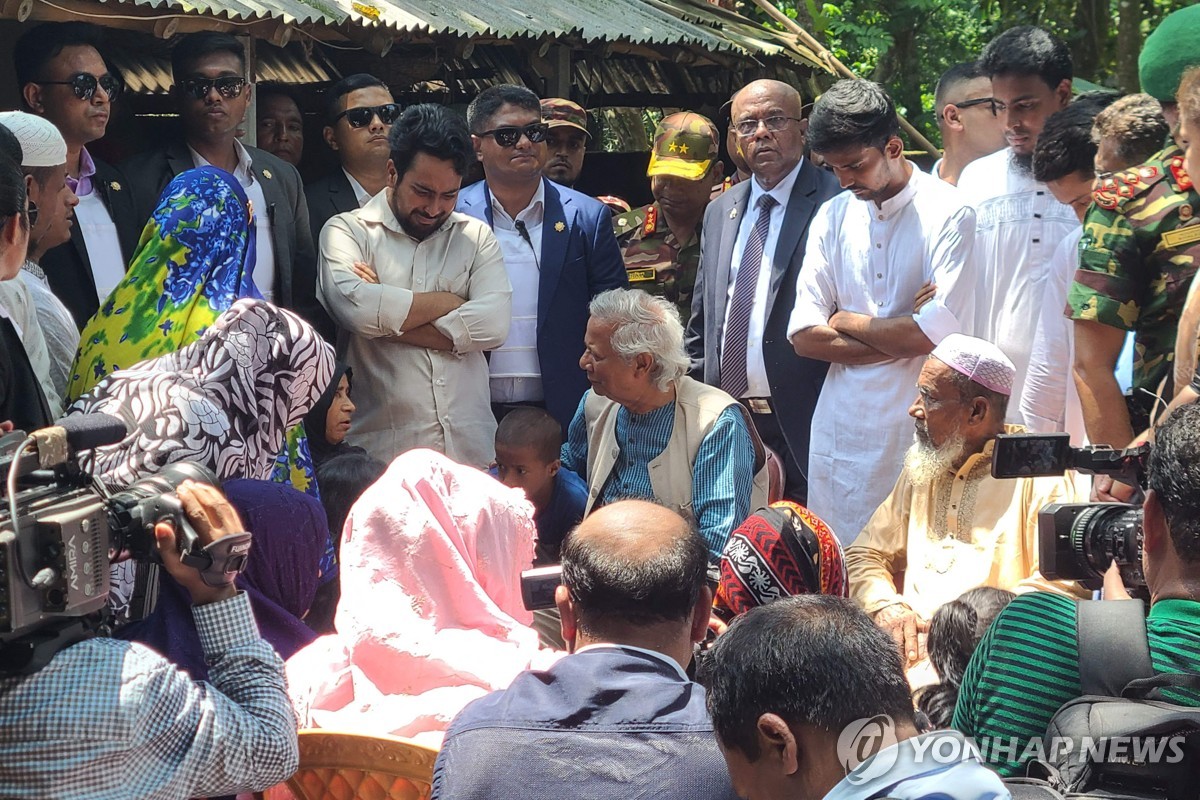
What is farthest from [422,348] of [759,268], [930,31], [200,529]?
[930,31]

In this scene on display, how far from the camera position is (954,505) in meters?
4.00

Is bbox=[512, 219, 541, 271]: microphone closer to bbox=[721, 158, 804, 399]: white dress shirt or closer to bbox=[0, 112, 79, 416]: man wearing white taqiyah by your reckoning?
bbox=[721, 158, 804, 399]: white dress shirt

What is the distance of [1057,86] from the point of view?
5.05 meters

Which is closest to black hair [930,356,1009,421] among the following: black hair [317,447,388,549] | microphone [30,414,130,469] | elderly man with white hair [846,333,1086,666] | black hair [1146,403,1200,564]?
elderly man with white hair [846,333,1086,666]

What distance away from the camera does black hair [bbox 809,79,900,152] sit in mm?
4751

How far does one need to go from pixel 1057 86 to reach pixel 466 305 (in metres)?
2.42

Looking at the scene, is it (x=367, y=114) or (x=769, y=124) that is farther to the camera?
(x=367, y=114)

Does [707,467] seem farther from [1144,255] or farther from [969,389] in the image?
[1144,255]

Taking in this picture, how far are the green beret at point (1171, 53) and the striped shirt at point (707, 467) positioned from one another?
1.63 m

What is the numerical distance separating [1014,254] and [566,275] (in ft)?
5.83

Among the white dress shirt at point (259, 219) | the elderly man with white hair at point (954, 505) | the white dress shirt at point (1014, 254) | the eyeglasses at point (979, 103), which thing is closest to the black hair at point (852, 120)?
the white dress shirt at point (1014, 254)

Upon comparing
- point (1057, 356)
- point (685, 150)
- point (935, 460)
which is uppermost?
point (685, 150)

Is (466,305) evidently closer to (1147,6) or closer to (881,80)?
(881,80)

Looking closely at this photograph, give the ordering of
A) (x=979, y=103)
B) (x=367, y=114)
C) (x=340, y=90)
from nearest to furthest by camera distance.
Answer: (x=367, y=114)
(x=340, y=90)
(x=979, y=103)
